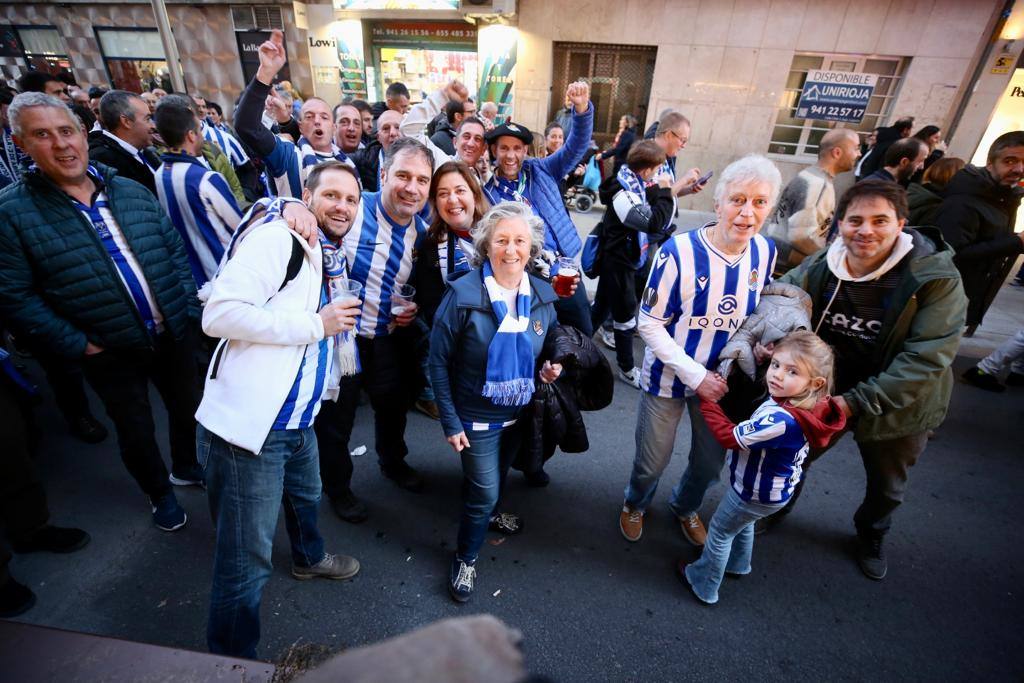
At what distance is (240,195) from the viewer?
183 inches

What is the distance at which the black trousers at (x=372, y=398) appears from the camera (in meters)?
2.56

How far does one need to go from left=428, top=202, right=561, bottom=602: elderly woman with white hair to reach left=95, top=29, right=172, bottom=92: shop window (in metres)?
15.7

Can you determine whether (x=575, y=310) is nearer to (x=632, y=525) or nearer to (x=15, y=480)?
(x=632, y=525)

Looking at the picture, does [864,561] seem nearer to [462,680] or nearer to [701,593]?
[701,593]

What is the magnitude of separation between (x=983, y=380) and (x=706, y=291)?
14.1ft

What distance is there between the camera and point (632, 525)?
2805 millimetres

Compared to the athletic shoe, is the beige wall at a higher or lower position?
higher

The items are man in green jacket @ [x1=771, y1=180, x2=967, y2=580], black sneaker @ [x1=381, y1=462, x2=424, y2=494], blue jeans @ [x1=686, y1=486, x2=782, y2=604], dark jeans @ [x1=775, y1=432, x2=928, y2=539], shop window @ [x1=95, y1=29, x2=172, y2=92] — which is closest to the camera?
man in green jacket @ [x1=771, y1=180, x2=967, y2=580]

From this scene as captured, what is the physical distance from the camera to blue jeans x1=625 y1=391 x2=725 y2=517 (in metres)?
2.48

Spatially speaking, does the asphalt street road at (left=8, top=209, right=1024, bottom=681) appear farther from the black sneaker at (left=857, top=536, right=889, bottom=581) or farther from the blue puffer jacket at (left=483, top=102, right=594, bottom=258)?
the blue puffer jacket at (left=483, top=102, right=594, bottom=258)

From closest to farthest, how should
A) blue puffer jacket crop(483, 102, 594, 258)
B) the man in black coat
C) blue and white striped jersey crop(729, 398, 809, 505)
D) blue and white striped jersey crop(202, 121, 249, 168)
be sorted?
blue and white striped jersey crop(729, 398, 809, 505) < the man in black coat < blue puffer jacket crop(483, 102, 594, 258) < blue and white striped jersey crop(202, 121, 249, 168)

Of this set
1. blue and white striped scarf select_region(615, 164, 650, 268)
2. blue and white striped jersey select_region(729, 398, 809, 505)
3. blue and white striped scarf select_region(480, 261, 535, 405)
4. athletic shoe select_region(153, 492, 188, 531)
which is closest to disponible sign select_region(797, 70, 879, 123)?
blue and white striped scarf select_region(615, 164, 650, 268)

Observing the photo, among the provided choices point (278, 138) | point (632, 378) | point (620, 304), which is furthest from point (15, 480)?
point (632, 378)

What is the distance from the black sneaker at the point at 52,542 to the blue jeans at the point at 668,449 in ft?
10.3
